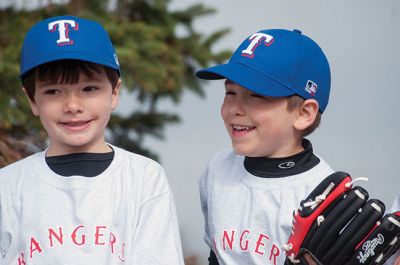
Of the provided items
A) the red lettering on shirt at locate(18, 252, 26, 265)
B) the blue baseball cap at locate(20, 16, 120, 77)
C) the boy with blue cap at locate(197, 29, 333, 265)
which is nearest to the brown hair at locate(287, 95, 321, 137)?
the boy with blue cap at locate(197, 29, 333, 265)

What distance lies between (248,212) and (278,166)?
0.22 metres

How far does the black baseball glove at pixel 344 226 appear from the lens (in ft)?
8.31

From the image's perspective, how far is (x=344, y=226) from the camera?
258 centimetres

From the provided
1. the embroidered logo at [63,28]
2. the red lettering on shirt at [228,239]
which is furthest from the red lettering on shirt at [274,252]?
the embroidered logo at [63,28]

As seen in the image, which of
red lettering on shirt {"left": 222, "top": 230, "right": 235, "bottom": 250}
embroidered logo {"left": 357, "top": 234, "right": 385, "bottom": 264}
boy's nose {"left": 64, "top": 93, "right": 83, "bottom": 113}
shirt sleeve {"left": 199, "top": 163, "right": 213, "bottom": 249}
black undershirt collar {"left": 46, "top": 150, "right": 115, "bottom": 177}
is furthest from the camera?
shirt sleeve {"left": 199, "top": 163, "right": 213, "bottom": 249}

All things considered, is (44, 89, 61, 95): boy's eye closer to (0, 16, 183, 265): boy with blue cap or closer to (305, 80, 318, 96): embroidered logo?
(0, 16, 183, 265): boy with blue cap

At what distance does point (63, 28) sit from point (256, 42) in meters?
0.77

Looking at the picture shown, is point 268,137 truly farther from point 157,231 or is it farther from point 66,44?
point 66,44

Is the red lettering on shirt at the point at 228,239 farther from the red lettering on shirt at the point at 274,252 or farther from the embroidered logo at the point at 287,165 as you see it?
the embroidered logo at the point at 287,165

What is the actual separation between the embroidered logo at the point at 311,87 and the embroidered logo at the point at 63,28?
0.93 m

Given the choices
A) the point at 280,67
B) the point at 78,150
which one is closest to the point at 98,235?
the point at 78,150

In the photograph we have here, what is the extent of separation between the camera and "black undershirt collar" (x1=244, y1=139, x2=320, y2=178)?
113 inches

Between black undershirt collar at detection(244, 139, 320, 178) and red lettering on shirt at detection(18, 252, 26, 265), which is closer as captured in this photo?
red lettering on shirt at detection(18, 252, 26, 265)

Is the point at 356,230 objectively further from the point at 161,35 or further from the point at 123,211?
the point at 161,35
